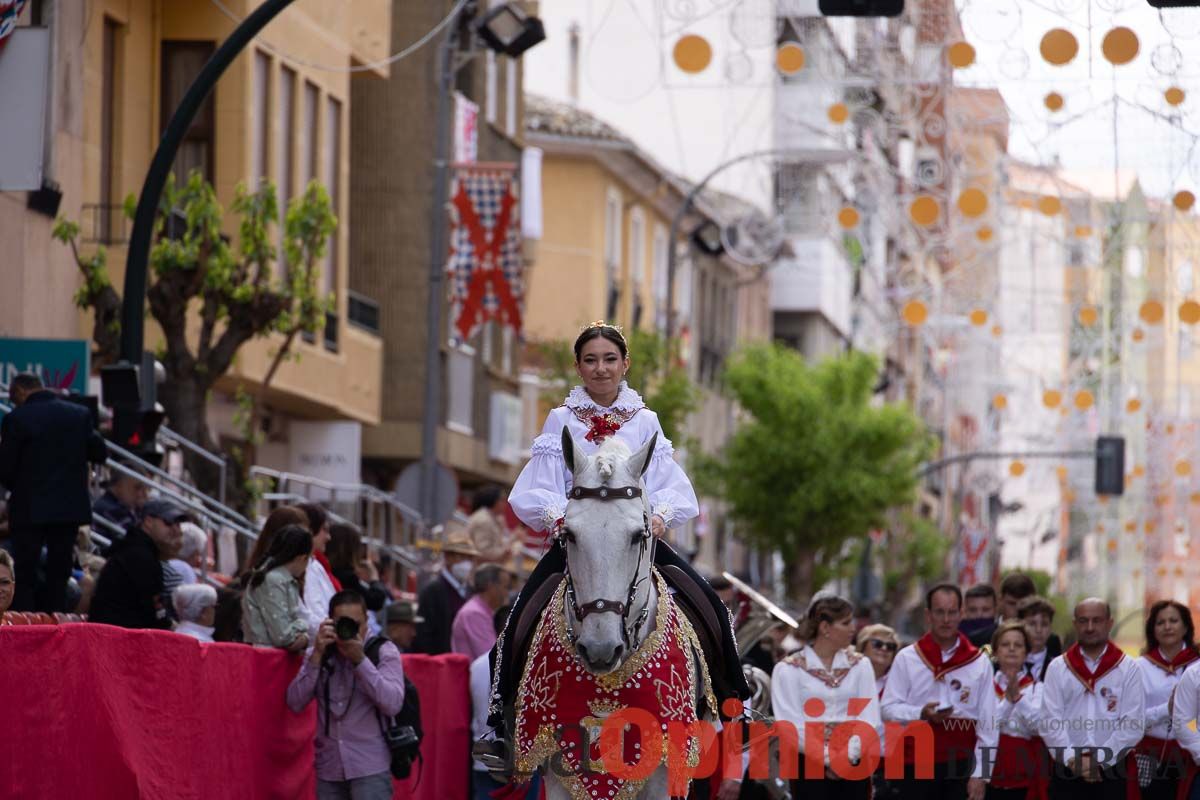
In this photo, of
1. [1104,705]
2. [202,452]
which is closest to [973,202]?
[202,452]

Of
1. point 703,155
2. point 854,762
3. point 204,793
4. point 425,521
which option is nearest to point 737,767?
point 204,793

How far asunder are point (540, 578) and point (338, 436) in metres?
25.8

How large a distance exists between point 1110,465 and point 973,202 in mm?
20507

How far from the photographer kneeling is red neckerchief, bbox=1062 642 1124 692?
185 inches

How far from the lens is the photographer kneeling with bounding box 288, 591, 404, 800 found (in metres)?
14.3

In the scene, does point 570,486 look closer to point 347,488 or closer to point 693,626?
point 693,626

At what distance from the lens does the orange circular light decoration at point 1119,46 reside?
2206 centimetres

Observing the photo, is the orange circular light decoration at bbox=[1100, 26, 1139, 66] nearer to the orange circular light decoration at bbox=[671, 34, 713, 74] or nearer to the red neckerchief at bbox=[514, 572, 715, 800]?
the orange circular light decoration at bbox=[671, 34, 713, 74]

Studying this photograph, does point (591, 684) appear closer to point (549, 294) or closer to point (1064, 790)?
point (1064, 790)

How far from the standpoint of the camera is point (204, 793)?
12.9 metres

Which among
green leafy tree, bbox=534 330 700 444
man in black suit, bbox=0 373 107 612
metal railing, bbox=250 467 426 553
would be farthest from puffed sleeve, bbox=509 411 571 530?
green leafy tree, bbox=534 330 700 444

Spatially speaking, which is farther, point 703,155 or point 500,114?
point 703,155

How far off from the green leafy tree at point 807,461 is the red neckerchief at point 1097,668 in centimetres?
3868

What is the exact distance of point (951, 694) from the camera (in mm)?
17156
